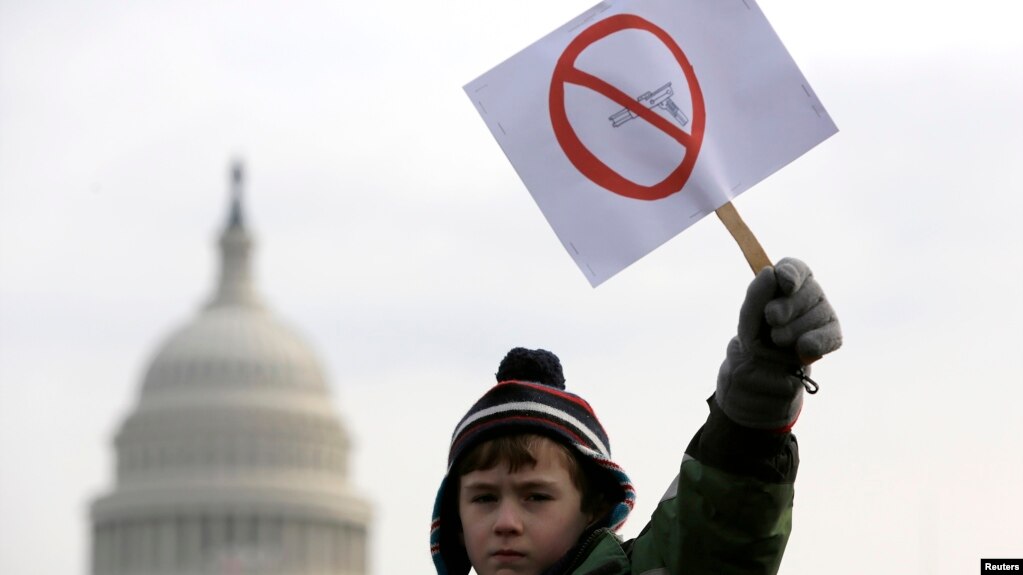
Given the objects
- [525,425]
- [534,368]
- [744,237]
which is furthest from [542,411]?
[744,237]

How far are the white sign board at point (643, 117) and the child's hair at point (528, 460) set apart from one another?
292 millimetres

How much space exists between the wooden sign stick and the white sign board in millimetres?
35

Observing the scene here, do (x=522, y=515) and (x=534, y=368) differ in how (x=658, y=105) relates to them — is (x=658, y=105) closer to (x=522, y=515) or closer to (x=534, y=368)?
(x=534, y=368)

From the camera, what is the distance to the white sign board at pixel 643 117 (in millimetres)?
4004

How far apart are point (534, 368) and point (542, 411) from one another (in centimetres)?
14

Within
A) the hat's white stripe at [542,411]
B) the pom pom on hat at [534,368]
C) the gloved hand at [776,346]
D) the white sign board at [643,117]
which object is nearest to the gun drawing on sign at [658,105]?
the white sign board at [643,117]

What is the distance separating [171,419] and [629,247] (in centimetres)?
7685

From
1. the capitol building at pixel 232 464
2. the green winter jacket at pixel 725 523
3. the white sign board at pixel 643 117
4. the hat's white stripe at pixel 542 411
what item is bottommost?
the green winter jacket at pixel 725 523

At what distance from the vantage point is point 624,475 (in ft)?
12.9

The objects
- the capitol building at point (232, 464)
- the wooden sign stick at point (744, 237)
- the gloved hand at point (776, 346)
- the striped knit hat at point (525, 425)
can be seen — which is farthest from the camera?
the capitol building at point (232, 464)

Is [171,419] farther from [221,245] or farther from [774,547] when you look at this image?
[774,547]

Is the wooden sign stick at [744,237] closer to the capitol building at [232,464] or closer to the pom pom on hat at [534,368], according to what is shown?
the pom pom on hat at [534,368]

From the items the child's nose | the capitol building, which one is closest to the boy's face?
the child's nose

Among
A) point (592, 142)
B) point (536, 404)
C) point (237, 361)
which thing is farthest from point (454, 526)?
point (237, 361)
